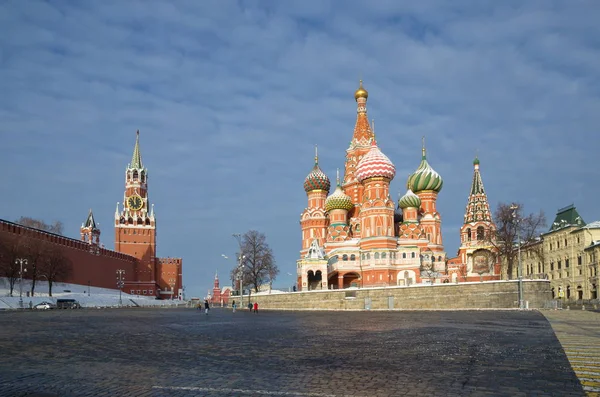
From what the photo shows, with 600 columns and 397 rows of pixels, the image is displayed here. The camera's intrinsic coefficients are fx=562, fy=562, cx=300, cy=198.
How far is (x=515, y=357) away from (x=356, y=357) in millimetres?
3255

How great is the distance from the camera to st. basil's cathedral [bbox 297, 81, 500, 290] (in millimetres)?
63312

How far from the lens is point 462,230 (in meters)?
82.3

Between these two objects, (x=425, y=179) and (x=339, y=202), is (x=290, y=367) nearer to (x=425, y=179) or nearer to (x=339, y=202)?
(x=339, y=202)

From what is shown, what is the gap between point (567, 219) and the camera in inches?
2849

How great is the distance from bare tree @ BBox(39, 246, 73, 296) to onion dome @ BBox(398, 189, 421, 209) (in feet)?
157

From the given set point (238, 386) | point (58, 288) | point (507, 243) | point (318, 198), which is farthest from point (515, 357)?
point (58, 288)

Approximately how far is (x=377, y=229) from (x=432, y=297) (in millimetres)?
17631

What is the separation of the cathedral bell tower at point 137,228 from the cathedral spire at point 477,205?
69302mm

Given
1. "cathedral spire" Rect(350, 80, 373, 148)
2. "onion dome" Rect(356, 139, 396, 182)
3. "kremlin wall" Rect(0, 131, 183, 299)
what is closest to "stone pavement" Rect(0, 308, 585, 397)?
"onion dome" Rect(356, 139, 396, 182)

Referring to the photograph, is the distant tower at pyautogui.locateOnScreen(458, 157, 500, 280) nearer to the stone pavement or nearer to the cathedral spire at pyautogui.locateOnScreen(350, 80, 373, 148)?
the cathedral spire at pyautogui.locateOnScreen(350, 80, 373, 148)

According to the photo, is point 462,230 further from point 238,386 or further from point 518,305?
→ point 238,386

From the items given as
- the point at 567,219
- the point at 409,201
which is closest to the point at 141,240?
the point at 409,201

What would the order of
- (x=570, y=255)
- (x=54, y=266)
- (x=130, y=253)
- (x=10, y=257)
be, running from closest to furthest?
(x=570, y=255), (x=10, y=257), (x=54, y=266), (x=130, y=253)

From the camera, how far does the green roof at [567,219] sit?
70.3 m
